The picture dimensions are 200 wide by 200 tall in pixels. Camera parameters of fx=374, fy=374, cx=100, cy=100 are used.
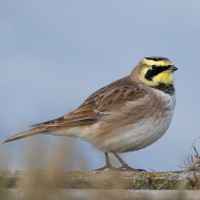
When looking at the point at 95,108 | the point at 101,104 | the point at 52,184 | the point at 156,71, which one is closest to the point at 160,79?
the point at 156,71

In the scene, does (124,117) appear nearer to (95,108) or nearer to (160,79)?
(95,108)

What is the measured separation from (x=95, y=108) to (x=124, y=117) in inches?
28.3

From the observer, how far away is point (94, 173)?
5.96 m

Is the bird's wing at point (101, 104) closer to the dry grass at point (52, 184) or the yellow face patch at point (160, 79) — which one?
the yellow face patch at point (160, 79)

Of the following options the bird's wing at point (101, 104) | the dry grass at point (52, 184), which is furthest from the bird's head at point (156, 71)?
the dry grass at point (52, 184)

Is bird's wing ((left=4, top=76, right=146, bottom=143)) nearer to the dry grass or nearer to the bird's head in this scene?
the bird's head

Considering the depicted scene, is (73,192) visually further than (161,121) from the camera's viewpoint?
No

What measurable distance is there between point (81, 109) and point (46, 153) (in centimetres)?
445

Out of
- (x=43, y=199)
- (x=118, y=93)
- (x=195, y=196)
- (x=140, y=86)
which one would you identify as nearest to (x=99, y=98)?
(x=118, y=93)

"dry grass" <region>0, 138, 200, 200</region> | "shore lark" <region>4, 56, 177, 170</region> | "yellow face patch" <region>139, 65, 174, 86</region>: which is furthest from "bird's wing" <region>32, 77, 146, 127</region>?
"dry grass" <region>0, 138, 200, 200</region>

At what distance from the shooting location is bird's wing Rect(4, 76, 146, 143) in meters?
8.03

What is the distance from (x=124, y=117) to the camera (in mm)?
7914

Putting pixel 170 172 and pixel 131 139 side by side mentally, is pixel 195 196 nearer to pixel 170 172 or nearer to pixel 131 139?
pixel 170 172

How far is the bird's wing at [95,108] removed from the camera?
8.03m
